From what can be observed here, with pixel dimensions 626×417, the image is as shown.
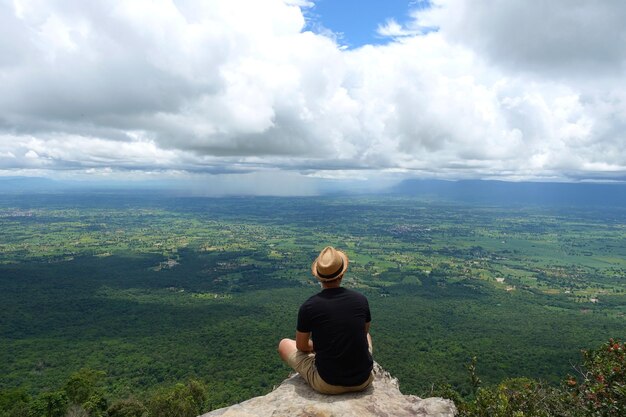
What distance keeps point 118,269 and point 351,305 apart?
16317 centimetres

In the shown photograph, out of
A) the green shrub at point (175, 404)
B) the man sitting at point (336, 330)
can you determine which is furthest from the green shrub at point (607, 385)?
the green shrub at point (175, 404)

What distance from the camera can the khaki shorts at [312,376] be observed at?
7.21m

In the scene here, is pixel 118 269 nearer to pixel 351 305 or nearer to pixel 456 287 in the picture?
pixel 456 287

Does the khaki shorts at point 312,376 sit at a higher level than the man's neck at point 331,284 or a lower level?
lower

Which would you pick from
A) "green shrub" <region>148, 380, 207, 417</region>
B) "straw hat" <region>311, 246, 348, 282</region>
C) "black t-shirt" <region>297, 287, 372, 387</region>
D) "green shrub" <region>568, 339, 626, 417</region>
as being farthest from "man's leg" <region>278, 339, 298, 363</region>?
"green shrub" <region>148, 380, 207, 417</region>

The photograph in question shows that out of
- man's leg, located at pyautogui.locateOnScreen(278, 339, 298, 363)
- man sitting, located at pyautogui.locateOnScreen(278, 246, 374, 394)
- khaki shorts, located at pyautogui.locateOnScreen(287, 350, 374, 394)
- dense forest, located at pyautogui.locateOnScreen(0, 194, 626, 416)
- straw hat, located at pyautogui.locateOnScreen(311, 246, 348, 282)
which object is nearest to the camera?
man sitting, located at pyautogui.locateOnScreen(278, 246, 374, 394)

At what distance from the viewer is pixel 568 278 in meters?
154

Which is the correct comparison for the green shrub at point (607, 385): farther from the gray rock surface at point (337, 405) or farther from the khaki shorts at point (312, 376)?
the khaki shorts at point (312, 376)

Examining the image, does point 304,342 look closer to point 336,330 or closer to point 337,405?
point 336,330

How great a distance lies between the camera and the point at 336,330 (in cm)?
682

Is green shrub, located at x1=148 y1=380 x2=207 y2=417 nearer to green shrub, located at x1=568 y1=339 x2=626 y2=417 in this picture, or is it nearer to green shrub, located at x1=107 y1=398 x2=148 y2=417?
green shrub, located at x1=107 y1=398 x2=148 y2=417

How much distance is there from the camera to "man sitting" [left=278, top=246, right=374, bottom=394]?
A: 6.83m

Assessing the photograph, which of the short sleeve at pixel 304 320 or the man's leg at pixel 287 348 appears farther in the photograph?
the man's leg at pixel 287 348

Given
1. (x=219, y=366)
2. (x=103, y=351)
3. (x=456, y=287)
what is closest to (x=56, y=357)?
(x=103, y=351)
